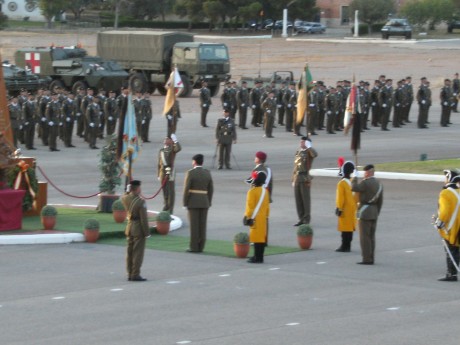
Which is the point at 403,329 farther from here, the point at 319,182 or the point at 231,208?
the point at 319,182

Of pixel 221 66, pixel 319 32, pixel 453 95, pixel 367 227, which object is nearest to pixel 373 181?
pixel 367 227

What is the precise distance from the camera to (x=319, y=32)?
89062 millimetres

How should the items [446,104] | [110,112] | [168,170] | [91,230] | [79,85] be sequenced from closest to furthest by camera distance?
[91,230] < [168,170] < [110,112] < [446,104] < [79,85]

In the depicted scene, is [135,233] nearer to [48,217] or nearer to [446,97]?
[48,217]

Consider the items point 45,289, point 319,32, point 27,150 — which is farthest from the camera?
point 319,32

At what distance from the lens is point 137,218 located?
15.3 meters

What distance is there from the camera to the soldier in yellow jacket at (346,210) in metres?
17.5

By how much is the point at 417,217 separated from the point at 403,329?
8.79 meters

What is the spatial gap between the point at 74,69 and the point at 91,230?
28.3m

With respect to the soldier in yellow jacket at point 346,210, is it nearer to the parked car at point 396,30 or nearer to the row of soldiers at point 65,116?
the row of soldiers at point 65,116

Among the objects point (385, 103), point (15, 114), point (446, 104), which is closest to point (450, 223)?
point (15, 114)

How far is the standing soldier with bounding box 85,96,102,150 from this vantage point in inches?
1283

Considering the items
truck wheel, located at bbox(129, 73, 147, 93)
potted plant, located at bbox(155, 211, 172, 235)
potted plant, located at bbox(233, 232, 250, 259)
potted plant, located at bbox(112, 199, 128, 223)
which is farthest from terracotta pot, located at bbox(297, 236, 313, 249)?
truck wheel, located at bbox(129, 73, 147, 93)

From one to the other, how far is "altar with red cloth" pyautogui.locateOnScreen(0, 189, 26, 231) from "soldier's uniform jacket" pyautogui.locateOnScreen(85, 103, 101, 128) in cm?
1378
